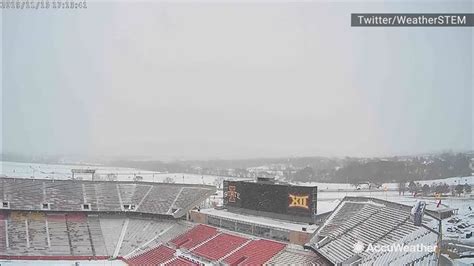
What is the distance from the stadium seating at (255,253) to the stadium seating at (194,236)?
1392 millimetres

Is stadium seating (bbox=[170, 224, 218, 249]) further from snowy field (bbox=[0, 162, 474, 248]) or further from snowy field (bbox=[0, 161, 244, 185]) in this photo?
snowy field (bbox=[0, 161, 244, 185])

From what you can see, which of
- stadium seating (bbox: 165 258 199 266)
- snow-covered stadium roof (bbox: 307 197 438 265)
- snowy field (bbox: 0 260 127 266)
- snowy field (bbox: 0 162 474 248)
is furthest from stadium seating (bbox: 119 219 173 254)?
snow-covered stadium roof (bbox: 307 197 438 265)

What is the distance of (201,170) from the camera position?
17.7 metres

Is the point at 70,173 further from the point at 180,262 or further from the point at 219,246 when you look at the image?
the point at 219,246

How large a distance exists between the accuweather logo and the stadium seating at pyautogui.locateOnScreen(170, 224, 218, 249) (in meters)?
4.23

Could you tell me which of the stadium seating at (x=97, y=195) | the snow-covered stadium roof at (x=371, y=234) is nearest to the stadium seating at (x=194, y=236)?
the stadium seating at (x=97, y=195)

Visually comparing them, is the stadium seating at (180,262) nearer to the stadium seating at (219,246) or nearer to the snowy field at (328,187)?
the stadium seating at (219,246)

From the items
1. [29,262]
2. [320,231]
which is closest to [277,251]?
[320,231]

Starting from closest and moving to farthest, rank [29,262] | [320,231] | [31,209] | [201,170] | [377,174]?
[320,231] → [29,262] → [31,209] → [377,174] → [201,170]

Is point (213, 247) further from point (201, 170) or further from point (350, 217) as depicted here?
point (201, 170)

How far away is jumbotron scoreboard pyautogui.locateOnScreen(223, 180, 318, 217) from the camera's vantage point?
9141 millimetres

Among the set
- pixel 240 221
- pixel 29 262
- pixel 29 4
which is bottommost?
pixel 29 262

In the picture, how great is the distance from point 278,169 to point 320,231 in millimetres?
8163

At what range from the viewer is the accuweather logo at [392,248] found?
536cm
